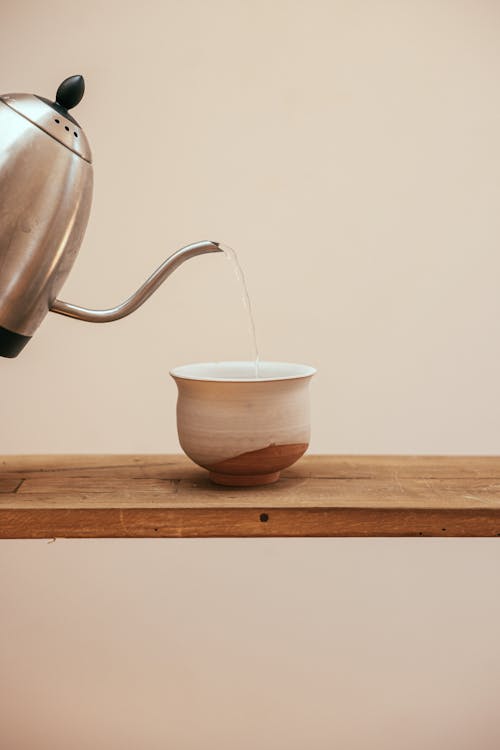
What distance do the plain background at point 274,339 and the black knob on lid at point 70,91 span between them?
0.64 meters

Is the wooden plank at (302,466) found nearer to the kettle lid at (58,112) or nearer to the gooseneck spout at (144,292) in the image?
the gooseneck spout at (144,292)

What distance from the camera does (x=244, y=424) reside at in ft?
2.79

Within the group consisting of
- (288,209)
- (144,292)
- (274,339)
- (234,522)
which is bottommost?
(234,522)

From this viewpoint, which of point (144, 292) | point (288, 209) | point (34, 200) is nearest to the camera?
point (34, 200)

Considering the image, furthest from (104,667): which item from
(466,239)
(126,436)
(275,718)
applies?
(466,239)

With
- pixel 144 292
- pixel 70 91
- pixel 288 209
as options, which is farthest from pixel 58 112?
pixel 288 209

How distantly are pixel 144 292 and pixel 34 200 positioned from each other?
0.16m

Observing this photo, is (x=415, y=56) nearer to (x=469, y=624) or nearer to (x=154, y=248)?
(x=154, y=248)

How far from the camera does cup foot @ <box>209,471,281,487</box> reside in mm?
887

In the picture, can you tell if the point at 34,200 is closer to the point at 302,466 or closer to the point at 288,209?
the point at 302,466

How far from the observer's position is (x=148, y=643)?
1565mm

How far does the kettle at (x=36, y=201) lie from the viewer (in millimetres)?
790

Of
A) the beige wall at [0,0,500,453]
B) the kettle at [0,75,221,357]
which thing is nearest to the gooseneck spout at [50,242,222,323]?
the kettle at [0,75,221,357]

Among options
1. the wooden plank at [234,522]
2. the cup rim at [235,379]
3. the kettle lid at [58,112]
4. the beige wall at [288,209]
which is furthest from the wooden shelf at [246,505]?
the beige wall at [288,209]
